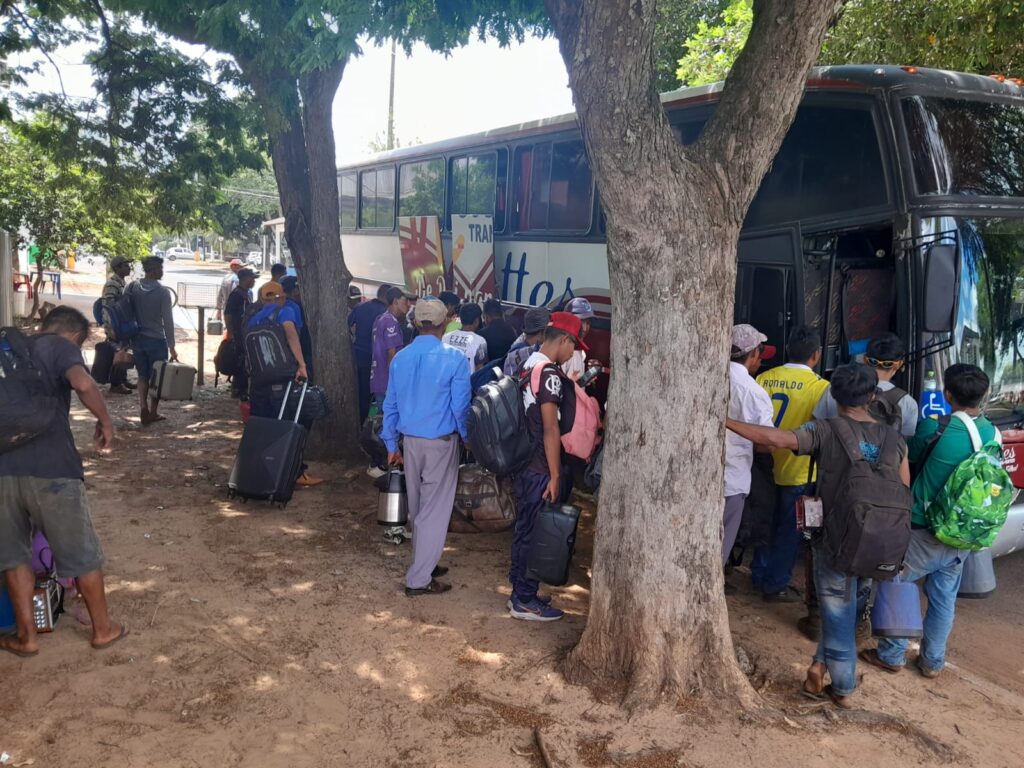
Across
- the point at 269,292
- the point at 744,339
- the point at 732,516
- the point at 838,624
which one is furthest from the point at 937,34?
the point at 838,624

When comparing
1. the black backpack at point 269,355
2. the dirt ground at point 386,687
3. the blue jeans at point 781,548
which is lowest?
the dirt ground at point 386,687

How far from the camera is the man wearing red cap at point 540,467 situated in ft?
15.9

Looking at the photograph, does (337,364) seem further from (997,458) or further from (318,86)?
(997,458)

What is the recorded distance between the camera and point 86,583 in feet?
14.6

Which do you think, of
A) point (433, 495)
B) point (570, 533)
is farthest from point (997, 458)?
point (433, 495)

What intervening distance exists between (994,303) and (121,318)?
8.29 meters

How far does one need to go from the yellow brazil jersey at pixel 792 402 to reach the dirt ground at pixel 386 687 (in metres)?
0.85

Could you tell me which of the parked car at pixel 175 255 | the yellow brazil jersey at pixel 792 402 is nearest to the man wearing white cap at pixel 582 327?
the yellow brazil jersey at pixel 792 402

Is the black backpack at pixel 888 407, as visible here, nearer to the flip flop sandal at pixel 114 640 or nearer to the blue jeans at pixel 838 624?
the blue jeans at pixel 838 624

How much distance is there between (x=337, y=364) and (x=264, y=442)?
189 cm

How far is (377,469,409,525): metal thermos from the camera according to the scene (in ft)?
19.3

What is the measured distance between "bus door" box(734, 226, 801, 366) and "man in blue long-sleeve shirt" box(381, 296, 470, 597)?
8.56 ft

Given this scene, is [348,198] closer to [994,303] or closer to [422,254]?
[422,254]

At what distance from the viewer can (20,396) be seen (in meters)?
4.24
